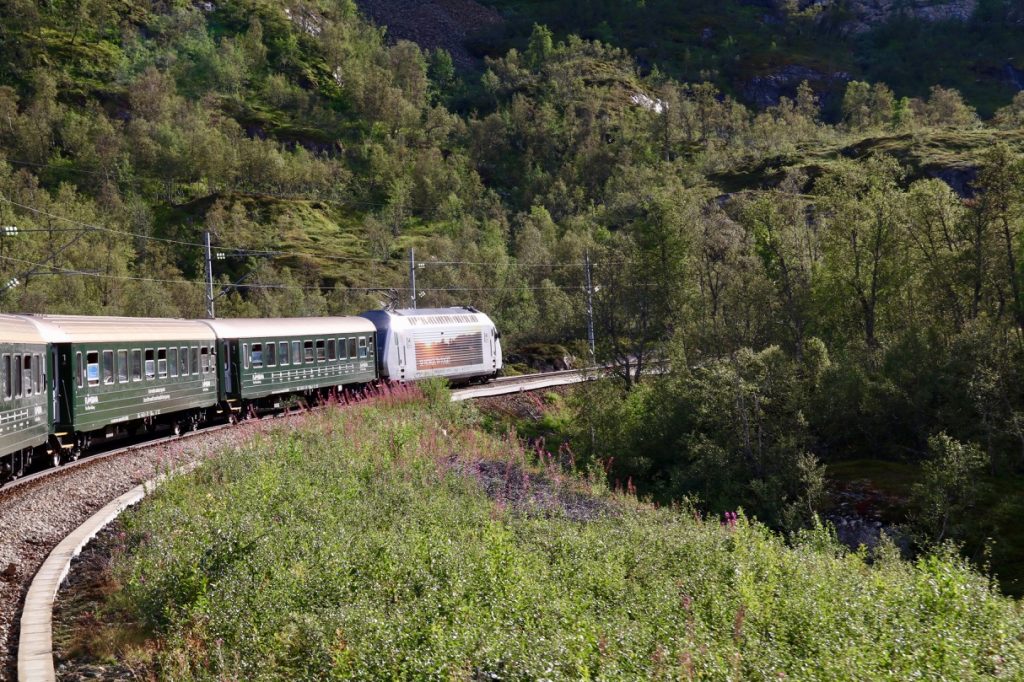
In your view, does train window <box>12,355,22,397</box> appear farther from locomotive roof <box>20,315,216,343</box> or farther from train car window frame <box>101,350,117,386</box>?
train car window frame <box>101,350,117,386</box>

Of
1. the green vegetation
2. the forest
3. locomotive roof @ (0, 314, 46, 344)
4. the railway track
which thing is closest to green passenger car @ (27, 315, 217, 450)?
locomotive roof @ (0, 314, 46, 344)

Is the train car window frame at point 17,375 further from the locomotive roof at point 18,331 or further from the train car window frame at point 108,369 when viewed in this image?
the train car window frame at point 108,369

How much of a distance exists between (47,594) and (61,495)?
5.44 metres

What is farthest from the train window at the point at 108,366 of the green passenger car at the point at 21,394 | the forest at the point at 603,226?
the forest at the point at 603,226

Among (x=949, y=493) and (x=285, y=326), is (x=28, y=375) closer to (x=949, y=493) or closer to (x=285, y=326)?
(x=285, y=326)

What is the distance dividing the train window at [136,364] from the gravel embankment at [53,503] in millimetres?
1673

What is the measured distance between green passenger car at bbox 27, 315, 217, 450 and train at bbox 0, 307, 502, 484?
0.03 meters

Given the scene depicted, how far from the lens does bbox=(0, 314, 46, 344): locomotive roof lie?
53.1 feet

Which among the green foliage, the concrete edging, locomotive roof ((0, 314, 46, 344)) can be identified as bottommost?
the green foliage

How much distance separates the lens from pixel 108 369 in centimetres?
2097

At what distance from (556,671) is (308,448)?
1215cm

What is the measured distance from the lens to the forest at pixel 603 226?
1101 inches

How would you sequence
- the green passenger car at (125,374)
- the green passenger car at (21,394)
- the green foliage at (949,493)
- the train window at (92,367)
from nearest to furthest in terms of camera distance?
the green passenger car at (21,394) < the green passenger car at (125,374) < the train window at (92,367) < the green foliage at (949,493)

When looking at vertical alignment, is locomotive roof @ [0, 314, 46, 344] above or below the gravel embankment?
above
